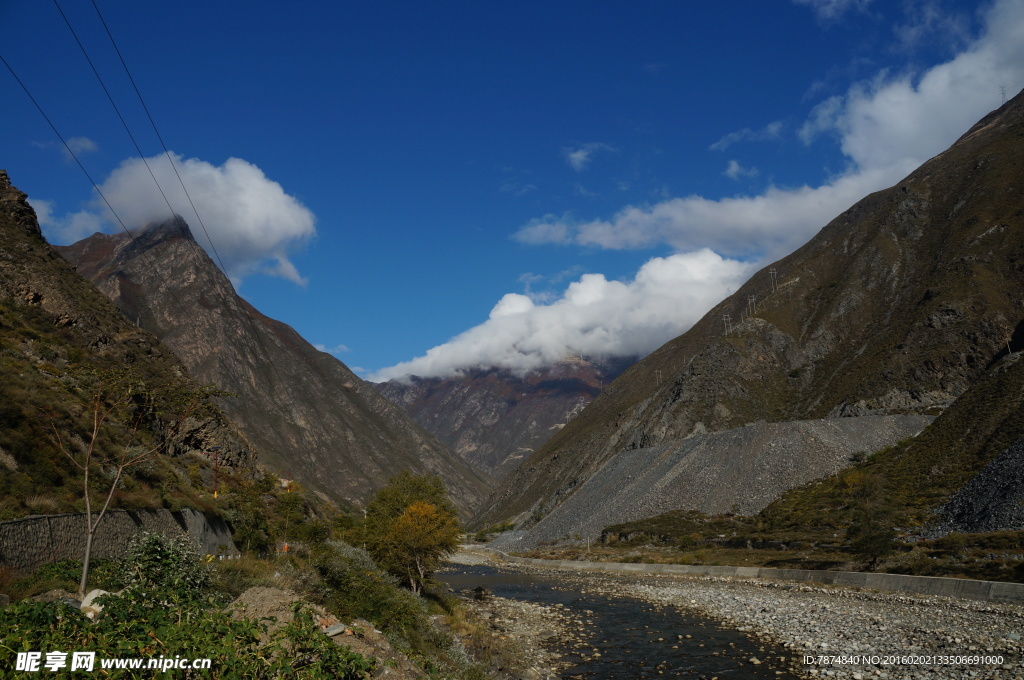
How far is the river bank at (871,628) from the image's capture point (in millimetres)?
21594

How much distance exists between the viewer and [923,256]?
4879 inches

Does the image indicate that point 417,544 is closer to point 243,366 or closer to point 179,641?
point 179,641

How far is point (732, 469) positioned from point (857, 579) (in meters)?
43.4

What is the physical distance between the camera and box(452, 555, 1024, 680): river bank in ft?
70.8

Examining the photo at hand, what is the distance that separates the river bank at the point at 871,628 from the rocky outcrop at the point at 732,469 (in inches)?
1405

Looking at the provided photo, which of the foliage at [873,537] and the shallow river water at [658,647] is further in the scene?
the foliage at [873,537]

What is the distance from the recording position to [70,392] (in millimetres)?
28359

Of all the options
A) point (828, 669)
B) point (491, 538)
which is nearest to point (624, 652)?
point (828, 669)

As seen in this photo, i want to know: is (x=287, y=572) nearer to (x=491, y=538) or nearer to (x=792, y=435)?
(x=792, y=435)

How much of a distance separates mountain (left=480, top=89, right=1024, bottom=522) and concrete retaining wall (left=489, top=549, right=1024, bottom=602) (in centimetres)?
4950

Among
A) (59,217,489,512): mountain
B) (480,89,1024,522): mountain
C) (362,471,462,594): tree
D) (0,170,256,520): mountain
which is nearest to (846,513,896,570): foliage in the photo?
(362,471,462,594): tree

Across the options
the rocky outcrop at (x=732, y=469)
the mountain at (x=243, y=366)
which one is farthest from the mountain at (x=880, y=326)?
the mountain at (x=243, y=366)

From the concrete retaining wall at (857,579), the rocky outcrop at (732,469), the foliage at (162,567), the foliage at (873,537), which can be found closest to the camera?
the foliage at (162,567)

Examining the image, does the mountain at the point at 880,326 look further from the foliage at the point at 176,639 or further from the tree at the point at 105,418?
the foliage at the point at 176,639
